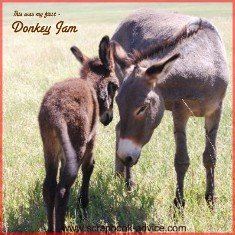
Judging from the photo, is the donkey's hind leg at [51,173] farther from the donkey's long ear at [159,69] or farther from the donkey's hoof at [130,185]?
the donkey's hoof at [130,185]

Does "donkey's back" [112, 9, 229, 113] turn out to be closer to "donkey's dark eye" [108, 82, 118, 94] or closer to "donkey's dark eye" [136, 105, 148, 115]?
"donkey's dark eye" [136, 105, 148, 115]

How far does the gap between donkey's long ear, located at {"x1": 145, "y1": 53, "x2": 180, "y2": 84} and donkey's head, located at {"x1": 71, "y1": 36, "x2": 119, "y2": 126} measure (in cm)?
97

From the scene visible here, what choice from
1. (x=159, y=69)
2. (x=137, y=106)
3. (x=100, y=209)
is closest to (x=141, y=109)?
(x=137, y=106)

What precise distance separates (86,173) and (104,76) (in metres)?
1.22

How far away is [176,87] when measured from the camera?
4.42 metres

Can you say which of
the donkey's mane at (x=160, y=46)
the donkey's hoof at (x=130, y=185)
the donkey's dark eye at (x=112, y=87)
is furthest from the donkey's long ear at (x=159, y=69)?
the donkey's hoof at (x=130, y=185)

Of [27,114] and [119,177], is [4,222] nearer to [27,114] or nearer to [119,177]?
[119,177]

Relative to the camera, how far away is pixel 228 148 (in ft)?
20.8

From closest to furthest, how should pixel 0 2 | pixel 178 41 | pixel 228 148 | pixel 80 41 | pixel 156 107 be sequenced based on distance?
pixel 156 107, pixel 178 41, pixel 0 2, pixel 228 148, pixel 80 41

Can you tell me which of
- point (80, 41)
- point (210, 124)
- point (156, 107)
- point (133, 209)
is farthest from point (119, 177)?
point (80, 41)

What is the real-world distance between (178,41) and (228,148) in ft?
8.16

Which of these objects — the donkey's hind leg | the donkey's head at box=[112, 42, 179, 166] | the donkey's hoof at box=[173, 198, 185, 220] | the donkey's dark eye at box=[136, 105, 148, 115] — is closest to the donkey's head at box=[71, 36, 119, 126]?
the donkey's head at box=[112, 42, 179, 166]

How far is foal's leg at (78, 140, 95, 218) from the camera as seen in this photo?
4.51 m

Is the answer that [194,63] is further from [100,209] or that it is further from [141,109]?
[100,209]
